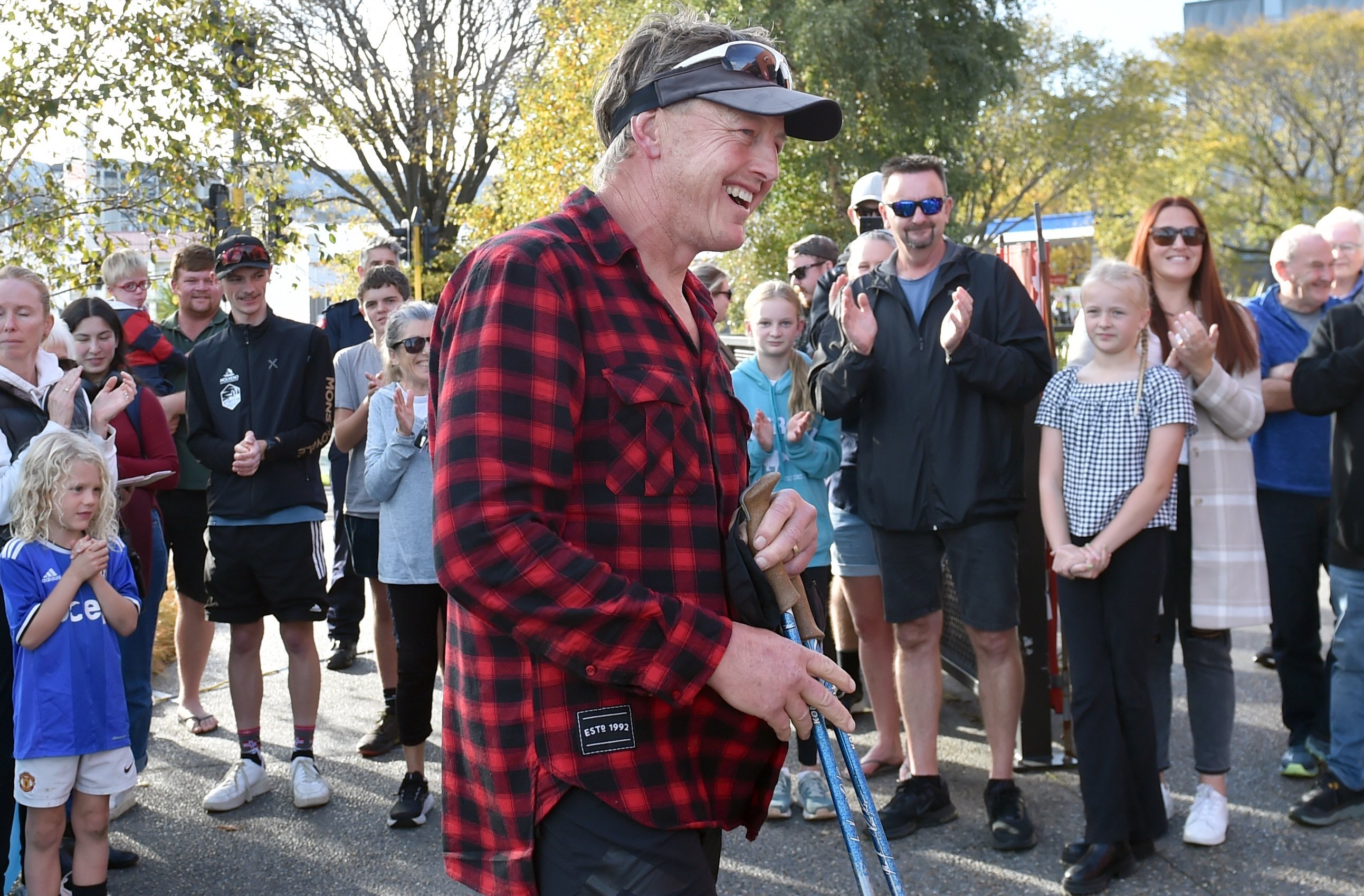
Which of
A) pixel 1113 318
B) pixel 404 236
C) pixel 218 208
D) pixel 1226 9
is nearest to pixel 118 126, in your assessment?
pixel 218 208

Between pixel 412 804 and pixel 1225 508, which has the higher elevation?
pixel 1225 508

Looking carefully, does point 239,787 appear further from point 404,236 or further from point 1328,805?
point 404,236

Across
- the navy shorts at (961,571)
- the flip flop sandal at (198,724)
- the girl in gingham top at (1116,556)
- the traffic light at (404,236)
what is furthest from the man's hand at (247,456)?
the traffic light at (404,236)

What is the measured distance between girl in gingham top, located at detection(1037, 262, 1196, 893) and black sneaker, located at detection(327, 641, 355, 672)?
4429 millimetres

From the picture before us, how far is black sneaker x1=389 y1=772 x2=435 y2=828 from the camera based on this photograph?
4.77 meters

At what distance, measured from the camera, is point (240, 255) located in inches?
213

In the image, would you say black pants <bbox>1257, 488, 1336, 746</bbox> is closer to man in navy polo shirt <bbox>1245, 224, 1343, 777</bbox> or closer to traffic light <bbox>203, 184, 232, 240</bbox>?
man in navy polo shirt <bbox>1245, 224, 1343, 777</bbox>

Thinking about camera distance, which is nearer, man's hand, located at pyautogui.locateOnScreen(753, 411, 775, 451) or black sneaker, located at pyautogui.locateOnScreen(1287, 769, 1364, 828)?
black sneaker, located at pyautogui.locateOnScreen(1287, 769, 1364, 828)

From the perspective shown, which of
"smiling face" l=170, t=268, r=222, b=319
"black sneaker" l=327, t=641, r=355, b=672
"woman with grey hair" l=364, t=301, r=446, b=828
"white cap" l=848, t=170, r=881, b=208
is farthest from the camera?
"black sneaker" l=327, t=641, r=355, b=672

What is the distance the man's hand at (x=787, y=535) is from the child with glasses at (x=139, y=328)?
4767mm

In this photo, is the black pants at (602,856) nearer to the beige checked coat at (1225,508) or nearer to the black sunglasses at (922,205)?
the beige checked coat at (1225,508)

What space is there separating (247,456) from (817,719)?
12.3 ft

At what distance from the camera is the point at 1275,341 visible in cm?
553

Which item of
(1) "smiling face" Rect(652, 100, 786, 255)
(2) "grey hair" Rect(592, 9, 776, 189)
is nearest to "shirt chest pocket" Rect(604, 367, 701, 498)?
(1) "smiling face" Rect(652, 100, 786, 255)
